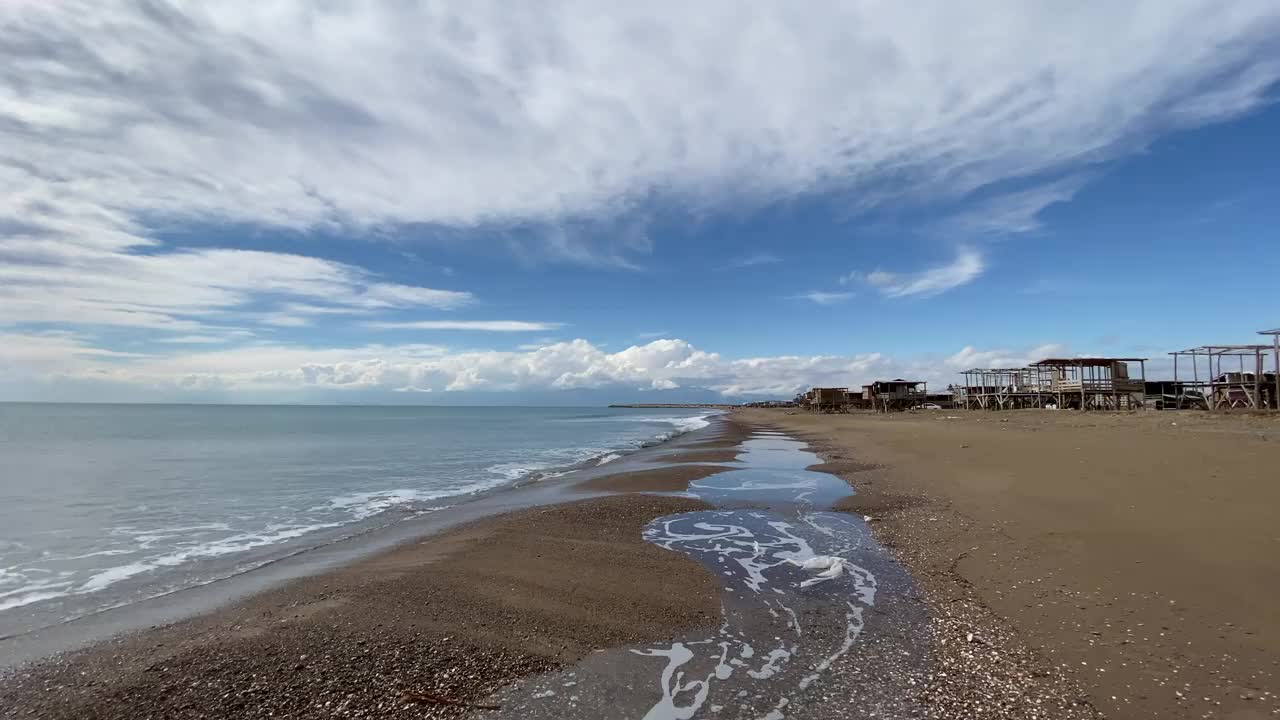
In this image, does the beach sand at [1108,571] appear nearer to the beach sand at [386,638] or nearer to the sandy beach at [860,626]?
the sandy beach at [860,626]

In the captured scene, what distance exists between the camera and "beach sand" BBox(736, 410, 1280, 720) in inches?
186

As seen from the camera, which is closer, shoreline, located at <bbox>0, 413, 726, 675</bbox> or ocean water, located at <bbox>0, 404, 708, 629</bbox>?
shoreline, located at <bbox>0, 413, 726, 675</bbox>

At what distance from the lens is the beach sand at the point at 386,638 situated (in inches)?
191

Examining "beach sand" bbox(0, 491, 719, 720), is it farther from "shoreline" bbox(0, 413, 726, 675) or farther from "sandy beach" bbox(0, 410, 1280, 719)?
"shoreline" bbox(0, 413, 726, 675)

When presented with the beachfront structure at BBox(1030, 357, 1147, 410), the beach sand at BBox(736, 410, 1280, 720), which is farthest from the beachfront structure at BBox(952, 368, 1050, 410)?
the beach sand at BBox(736, 410, 1280, 720)

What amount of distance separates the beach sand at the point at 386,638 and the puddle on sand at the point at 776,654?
0.40 meters

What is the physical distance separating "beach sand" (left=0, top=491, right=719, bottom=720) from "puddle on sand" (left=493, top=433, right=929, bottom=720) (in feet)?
1.30

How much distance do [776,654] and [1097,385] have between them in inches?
2031

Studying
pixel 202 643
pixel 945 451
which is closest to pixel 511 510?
pixel 202 643

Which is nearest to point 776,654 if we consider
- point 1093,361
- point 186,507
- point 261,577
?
point 261,577

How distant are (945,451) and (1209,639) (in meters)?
16.7

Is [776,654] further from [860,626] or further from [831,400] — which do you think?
[831,400]

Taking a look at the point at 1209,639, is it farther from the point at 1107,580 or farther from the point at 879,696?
the point at 879,696

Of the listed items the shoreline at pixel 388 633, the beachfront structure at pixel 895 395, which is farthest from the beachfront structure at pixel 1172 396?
the shoreline at pixel 388 633
